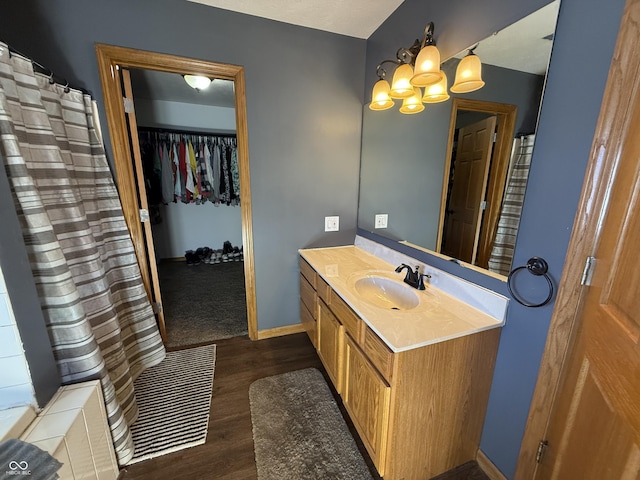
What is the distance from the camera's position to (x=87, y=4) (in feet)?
4.75

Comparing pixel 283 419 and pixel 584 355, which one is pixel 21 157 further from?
pixel 584 355

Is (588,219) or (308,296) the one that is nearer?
(588,219)

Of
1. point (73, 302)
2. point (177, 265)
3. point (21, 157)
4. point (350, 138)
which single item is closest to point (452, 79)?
point (350, 138)

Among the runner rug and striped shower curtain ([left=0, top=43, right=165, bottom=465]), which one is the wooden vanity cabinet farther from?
striped shower curtain ([left=0, top=43, right=165, bottom=465])

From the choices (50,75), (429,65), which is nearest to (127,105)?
(50,75)

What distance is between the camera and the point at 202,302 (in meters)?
2.88

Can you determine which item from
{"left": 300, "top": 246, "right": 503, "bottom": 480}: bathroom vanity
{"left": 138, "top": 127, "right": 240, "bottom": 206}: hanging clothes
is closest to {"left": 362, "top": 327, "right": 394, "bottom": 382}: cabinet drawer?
{"left": 300, "top": 246, "right": 503, "bottom": 480}: bathroom vanity

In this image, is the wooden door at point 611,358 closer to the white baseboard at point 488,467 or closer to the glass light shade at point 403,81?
the white baseboard at point 488,467

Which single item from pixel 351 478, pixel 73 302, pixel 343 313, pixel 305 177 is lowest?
pixel 351 478

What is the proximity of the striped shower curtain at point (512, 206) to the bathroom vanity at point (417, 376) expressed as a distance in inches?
10.4

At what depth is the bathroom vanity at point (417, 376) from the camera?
0.98m

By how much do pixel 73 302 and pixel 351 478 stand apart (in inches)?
59.1

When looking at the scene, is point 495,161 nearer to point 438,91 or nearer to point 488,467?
point 438,91

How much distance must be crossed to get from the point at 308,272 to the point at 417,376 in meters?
1.12
